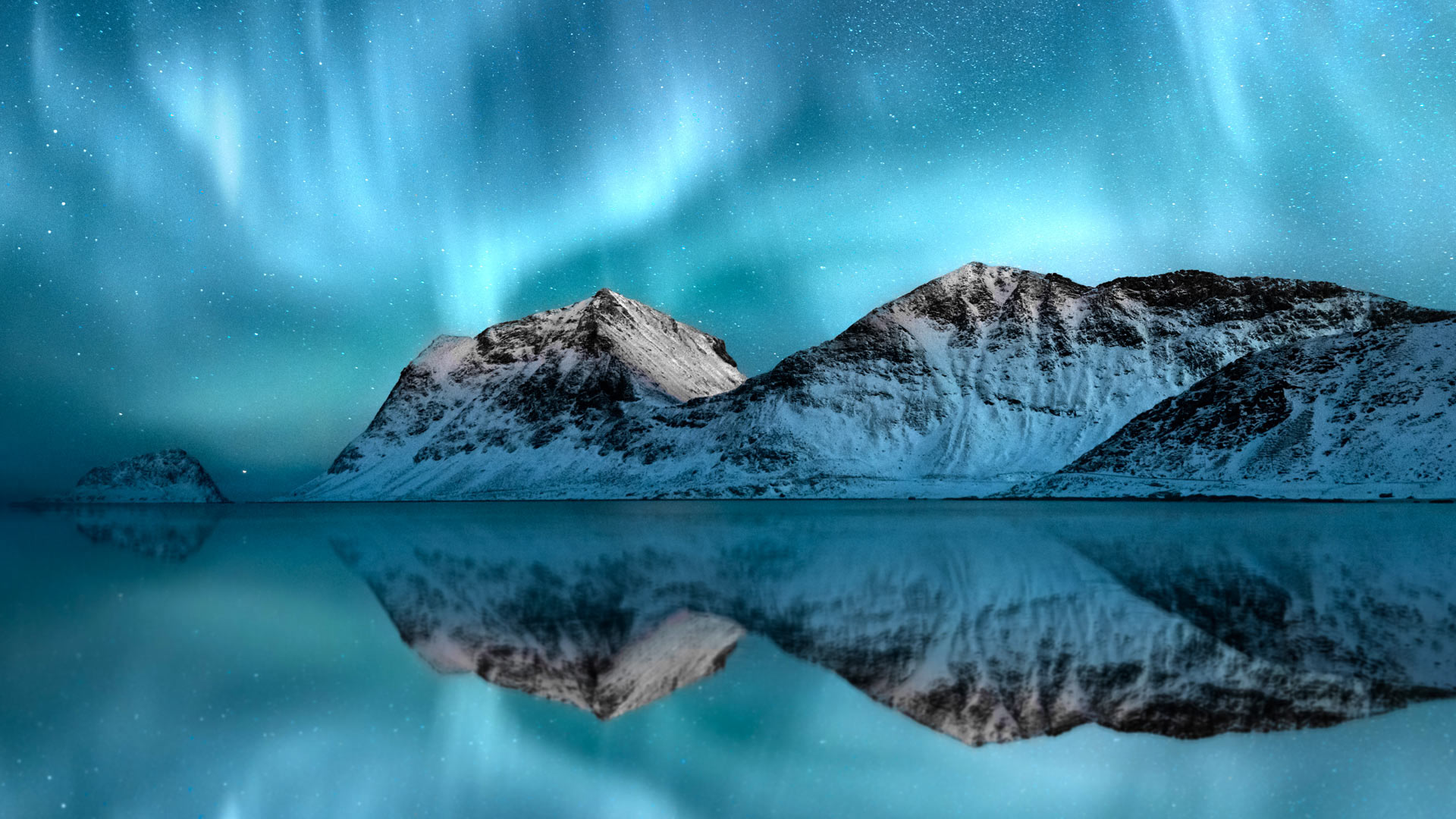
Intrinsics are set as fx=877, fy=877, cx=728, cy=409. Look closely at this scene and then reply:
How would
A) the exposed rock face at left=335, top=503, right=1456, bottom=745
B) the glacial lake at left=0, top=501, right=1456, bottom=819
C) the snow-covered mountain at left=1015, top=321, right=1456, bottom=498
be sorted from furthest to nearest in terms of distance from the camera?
the snow-covered mountain at left=1015, top=321, right=1456, bottom=498, the exposed rock face at left=335, top=503, right=1456, bottom=745, the glacial lake at left=0, top=501, right=1456, bottom=819

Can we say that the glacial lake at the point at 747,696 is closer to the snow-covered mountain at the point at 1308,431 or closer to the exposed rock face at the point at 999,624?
the exposed rock face at the point at 999,624

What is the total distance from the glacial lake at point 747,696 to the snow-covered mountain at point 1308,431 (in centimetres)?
9398

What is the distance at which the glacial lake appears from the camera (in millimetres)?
8828

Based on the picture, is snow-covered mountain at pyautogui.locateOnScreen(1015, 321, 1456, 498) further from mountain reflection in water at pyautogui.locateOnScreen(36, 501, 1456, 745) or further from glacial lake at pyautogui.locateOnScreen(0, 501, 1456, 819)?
glacial lake at pyautogui.locateOnScreen(0, 501, 1456, 819)

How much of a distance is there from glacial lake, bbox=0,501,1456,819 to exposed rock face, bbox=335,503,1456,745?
0.31ft

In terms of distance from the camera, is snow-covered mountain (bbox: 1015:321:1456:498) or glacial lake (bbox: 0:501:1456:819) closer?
glacial lake (bbox: 0:501:1456:819)

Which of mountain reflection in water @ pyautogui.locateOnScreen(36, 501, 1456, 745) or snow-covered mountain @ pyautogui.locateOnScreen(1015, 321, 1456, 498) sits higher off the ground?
snow-covered mountain @ pyautogui.locateOnScreen(1015, 321, 1456, 498)

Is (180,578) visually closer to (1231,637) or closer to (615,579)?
(615,579)

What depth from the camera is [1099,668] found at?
43.5 ft

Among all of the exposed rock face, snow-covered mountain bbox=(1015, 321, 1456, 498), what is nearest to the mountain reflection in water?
the exposed rock face

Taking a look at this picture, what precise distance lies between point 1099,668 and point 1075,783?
15.8ft

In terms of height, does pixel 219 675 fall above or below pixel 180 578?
below

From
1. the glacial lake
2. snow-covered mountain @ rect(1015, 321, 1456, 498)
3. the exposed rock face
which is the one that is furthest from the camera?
snow-covered mountain @ rect(1015, 321, 1456, 498)

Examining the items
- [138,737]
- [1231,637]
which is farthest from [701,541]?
[138,737]
